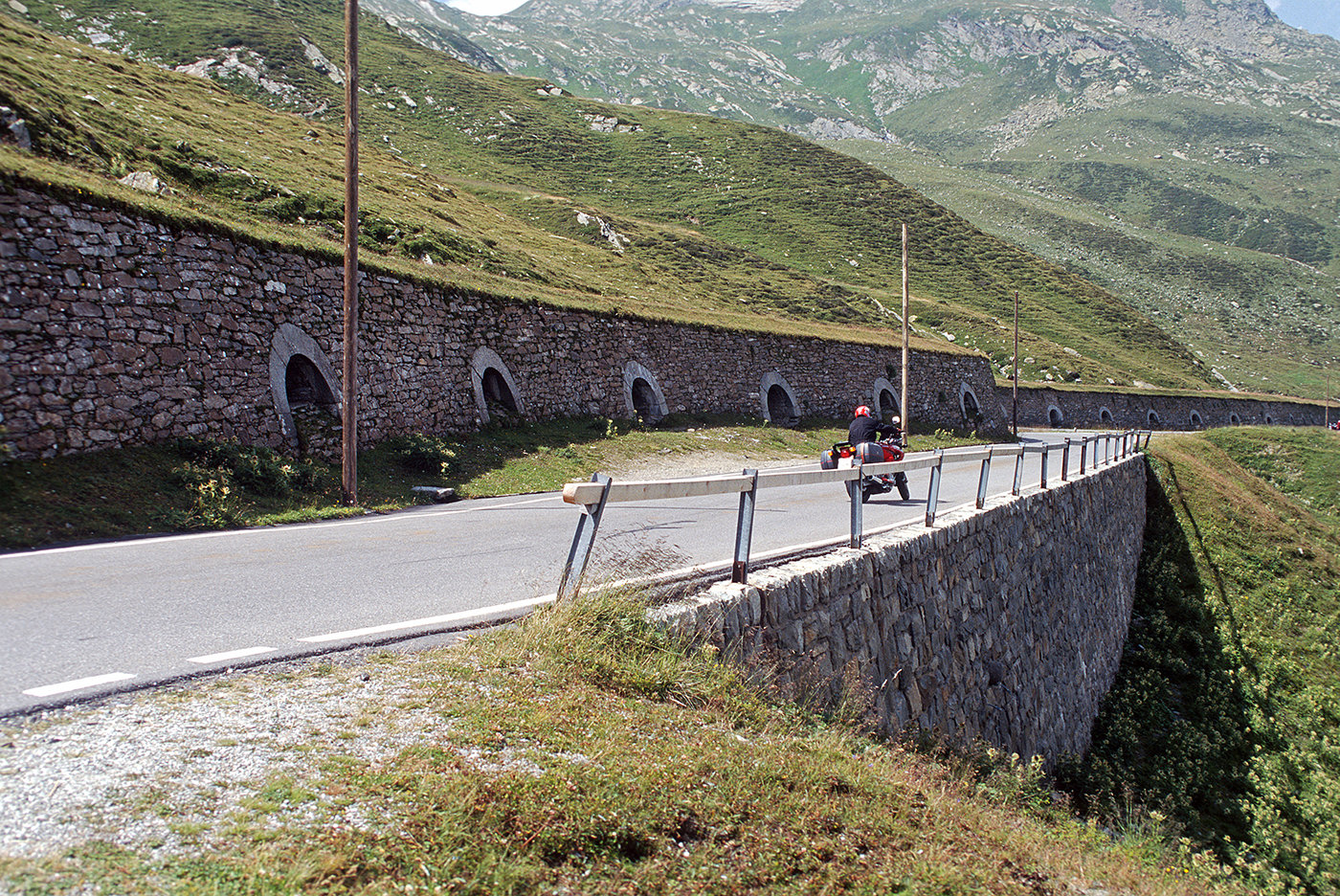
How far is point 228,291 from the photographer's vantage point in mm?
13250

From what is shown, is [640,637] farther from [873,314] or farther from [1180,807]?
[873,314]

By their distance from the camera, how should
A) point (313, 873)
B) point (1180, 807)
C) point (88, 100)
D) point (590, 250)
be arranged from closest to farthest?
point (313, 873), point (1180, 807), point (88, 100), point (590, 250)

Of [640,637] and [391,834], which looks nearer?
[391,834]

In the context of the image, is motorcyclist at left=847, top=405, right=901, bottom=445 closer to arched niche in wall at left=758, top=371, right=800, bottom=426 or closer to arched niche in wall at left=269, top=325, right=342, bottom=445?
arched niche in wall at left=269, top=325, right=342, bottom=445

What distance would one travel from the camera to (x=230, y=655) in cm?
453

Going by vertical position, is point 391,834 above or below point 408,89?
below

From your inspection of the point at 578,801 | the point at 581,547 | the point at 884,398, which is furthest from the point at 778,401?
the point at 578,801

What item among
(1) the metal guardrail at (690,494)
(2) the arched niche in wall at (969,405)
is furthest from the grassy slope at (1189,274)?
(1) the metal guardrail at (690,494)

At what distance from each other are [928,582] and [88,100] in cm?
2246

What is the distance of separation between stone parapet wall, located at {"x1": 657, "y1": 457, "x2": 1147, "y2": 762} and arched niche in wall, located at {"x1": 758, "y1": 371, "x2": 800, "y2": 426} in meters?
13.9

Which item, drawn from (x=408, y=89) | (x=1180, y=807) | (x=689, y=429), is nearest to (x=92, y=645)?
(x=1180, y=807)

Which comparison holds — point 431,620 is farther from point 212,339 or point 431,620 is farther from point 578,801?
point 212,339

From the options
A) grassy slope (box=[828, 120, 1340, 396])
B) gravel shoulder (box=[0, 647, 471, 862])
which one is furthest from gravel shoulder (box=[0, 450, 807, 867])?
grassy slope (box=[828, 120, 1340, 396])

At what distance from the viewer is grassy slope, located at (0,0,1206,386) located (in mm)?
20312
